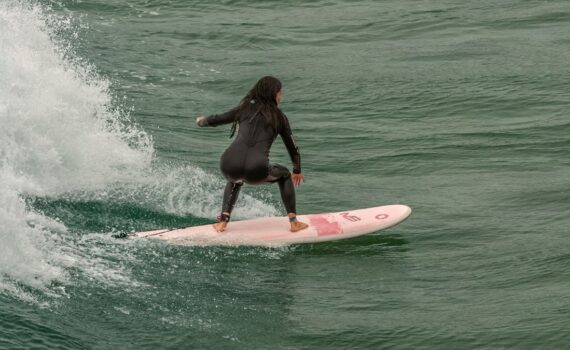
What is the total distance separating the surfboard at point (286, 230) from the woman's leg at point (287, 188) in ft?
0.34

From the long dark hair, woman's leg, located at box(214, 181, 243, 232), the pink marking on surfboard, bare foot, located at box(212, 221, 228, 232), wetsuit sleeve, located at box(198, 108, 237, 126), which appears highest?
the long dark hair

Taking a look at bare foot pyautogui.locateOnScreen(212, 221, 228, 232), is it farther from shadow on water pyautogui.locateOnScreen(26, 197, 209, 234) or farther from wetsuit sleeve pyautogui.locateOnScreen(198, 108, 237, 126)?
wetsuit sleeve pyautogui.locateOnScreen(198, 108, 237, 126)

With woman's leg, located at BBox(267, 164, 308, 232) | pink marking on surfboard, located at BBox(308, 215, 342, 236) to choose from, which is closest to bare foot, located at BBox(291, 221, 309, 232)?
woman's leg, located at BBox(267, 164, 308, 232)

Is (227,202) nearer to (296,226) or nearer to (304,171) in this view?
(296,226)

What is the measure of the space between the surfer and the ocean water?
76 cm

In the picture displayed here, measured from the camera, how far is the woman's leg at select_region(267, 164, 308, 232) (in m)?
12.0

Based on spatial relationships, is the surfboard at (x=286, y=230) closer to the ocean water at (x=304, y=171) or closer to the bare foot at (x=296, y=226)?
the bare foot at (x=296, y=226)

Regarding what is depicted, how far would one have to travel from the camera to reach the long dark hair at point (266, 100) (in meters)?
11.5

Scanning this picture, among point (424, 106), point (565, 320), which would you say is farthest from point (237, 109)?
point (424, 106)

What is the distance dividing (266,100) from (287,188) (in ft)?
3.54

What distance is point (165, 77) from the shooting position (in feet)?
69.5

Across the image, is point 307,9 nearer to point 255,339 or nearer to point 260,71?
point 260,71

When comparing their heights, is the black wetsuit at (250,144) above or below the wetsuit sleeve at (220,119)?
below

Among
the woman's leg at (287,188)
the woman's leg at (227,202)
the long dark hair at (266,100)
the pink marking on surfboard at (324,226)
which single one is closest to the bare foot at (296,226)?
the woman's leg at (287,188)
